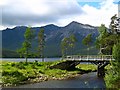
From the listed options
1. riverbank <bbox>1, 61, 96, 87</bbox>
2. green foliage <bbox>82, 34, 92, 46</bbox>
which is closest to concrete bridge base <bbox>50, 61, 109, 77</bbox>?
riverbank <bbox>1, 61, 96, 87</bbox>

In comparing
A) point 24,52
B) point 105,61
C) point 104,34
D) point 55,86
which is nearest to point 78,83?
point 55,86

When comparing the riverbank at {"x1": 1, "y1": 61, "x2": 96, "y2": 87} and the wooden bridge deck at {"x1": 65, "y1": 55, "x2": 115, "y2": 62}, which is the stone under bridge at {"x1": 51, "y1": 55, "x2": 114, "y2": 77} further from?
the riverbank at {"x1": 1, "y1": 61, "x2": 96, "y2": 87}

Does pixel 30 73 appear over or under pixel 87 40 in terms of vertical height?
under

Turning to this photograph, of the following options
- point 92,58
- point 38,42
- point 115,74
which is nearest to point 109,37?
point 92,58

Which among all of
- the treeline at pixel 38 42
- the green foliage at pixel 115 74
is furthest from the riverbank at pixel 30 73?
the green foliage at pixel 115 74

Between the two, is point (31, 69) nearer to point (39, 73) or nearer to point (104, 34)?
point (39, 73)

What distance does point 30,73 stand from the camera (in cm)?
9062

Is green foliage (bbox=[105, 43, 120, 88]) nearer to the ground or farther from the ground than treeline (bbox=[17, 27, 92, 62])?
nearer to the ground

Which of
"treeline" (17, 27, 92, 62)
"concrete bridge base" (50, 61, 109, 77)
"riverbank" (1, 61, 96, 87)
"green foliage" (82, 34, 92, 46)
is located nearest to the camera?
"riverbank" (1, 61, 96, 87)

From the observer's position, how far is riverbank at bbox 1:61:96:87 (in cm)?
8056

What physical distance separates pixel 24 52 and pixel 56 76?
3320 cm

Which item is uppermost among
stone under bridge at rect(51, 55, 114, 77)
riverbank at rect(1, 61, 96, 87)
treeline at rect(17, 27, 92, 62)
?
treeline at rect(17, 27, 92, 62)

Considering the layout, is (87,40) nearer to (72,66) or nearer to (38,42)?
(38,42)

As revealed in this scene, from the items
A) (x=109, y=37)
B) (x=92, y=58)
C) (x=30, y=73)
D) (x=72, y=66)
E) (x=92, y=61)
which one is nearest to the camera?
(x=30, y=73)
